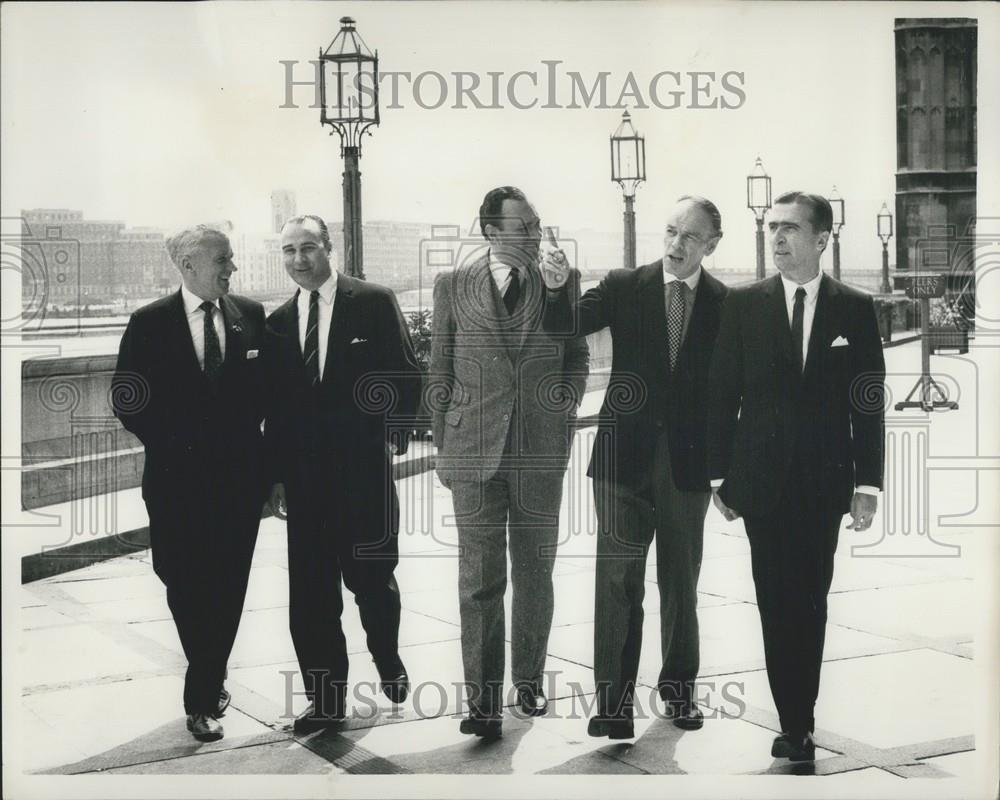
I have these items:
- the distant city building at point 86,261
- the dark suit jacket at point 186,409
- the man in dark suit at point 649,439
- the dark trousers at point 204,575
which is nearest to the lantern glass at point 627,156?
the man in dark suit at point 649,439

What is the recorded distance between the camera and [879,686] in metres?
4.95

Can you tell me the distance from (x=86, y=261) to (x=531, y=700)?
2275 mm

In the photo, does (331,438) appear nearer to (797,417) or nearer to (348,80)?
(348,80)

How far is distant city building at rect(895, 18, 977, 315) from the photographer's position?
4949 millimetres

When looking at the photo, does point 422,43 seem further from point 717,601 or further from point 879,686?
point 879,686

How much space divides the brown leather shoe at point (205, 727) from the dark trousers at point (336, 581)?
343 millimetres

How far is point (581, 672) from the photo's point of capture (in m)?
4.96

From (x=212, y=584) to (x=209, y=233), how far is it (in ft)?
4.17

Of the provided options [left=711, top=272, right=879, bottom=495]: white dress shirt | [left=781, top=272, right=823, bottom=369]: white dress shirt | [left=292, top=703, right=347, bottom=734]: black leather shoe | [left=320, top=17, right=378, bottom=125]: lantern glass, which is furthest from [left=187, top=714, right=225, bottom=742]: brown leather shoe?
[left=781, top=272, right=823, bottom=369]: white dress shirt

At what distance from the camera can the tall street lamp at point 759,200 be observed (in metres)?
4.84

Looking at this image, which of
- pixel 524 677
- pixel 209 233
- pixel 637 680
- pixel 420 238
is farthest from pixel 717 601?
pixel 209 233

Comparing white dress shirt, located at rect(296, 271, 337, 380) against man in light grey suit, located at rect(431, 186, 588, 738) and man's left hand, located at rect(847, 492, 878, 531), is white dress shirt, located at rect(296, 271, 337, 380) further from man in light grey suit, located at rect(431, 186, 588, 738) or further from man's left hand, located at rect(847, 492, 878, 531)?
man's left hand, located at rect(847, 492, 878, 531)

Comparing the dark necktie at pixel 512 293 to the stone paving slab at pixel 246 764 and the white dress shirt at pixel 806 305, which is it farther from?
the stone paving slab at pixel 246 764

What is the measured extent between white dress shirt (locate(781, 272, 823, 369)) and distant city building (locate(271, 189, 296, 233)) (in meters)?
1.77
